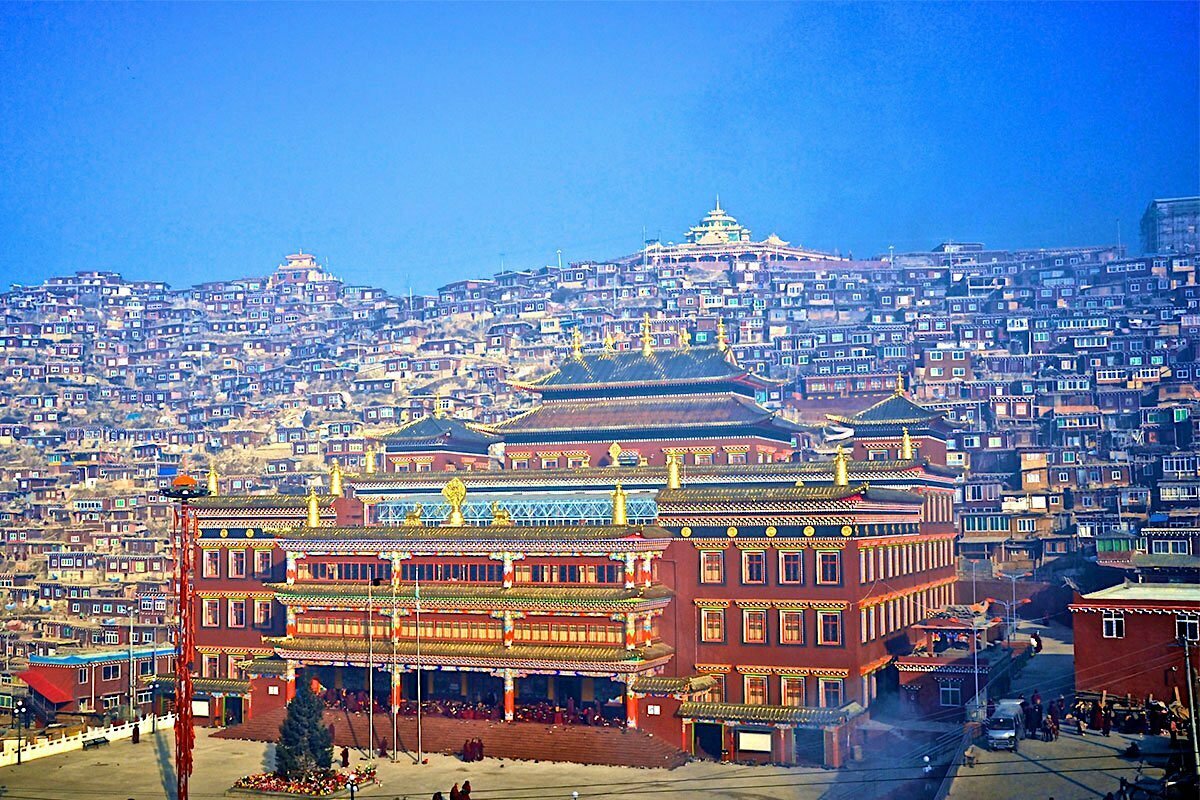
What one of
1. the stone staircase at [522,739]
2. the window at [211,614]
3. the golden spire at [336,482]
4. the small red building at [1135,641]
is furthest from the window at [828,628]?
the window at [211,614]

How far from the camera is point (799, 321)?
589 ft

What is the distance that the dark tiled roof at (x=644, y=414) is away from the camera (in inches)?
2881

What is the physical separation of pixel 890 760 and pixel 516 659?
15.1 metres

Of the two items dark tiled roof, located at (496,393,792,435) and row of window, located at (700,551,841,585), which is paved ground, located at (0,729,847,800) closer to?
row of window, located at (700,551,841,585)

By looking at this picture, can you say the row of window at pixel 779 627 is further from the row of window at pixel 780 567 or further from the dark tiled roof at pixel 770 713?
the dark tiled roof at pixel 770 713

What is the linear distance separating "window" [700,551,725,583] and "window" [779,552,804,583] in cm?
249

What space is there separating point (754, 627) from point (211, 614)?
28485 mm

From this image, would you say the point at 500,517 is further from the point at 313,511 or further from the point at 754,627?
the point at 754,627

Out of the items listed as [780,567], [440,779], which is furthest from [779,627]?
[440,779]

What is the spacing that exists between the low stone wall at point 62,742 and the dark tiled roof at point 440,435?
22119mm

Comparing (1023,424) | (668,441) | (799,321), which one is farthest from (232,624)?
(799,321)

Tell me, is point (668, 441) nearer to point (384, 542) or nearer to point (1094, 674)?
point (384, 542)

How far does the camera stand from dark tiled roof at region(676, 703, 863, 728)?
172 feet

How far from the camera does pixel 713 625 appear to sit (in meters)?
56.8
